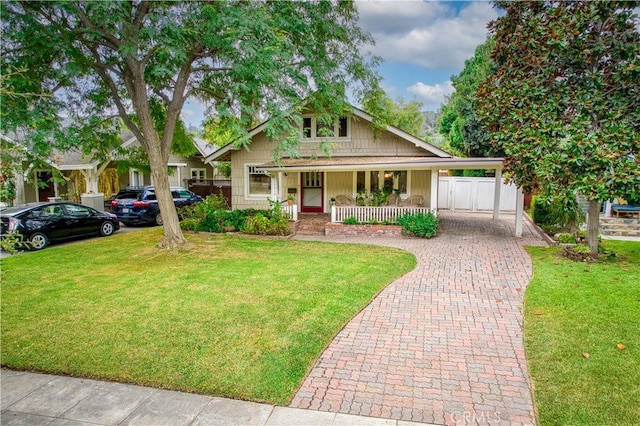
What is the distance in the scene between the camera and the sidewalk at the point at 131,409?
3504 millimetres

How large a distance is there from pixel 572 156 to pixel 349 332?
705 centimetres

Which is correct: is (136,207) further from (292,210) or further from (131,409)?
(131,409)

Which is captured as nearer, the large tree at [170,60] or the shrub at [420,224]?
the large tree at [170,60]

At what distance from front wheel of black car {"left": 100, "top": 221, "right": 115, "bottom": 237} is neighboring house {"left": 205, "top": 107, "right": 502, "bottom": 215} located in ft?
15.6

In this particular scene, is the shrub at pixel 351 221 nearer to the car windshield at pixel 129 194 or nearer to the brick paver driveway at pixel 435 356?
the brick paver driveway at pixel 435 356

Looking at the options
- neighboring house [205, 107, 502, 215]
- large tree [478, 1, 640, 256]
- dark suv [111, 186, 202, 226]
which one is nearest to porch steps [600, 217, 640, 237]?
neighboring house [205, 107, 502, 215]

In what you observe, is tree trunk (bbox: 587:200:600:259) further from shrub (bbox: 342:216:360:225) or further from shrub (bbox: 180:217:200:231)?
shrub (bbox: 180:217:200:231)

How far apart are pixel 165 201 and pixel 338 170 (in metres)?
6.11

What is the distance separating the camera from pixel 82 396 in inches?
154

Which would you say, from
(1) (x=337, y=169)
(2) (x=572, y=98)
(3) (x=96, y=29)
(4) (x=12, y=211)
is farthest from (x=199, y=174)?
(2) (x=572, y=98)

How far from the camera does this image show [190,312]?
6.06m

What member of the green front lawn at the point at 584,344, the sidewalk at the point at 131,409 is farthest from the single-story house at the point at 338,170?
the sidewalk at the point at 131,409

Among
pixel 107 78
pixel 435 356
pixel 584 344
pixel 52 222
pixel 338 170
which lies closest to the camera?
pixel 435 356

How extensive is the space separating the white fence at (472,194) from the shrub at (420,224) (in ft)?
24.2
